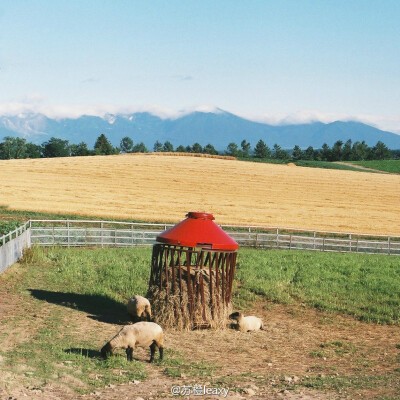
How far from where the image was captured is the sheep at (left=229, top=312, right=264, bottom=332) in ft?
58.1

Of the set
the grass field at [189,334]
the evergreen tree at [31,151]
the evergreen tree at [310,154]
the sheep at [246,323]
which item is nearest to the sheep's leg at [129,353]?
the grass field at [189,334]

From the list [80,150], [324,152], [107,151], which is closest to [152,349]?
[80,150]

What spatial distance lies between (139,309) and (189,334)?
156 cm

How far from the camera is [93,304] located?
20.2 metres

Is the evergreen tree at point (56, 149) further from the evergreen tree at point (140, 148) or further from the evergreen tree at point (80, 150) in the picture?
the evergreen tree at point (140, 148)

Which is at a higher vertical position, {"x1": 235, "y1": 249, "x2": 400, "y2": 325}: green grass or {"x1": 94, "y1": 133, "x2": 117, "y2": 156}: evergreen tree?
{"x1": 94, "y1": 133, "x2": 117, "y2": 156}: evergreen tree

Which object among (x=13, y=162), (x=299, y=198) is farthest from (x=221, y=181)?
(x=13, y=162)

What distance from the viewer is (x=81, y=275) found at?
24016 mm

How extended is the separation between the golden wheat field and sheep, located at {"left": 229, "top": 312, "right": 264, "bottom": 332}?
25.2m

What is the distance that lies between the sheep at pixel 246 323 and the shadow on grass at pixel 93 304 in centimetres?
323

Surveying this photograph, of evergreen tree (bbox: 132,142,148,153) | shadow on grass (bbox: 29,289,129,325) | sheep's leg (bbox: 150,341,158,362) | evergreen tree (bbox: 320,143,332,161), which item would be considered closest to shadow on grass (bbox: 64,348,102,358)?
sheep's leg (bbox: 150,341,158,362)

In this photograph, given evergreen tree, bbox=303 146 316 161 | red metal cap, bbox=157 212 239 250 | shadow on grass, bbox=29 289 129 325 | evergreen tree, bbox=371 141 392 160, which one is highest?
evergreen tree, bbox=371 141 392 160

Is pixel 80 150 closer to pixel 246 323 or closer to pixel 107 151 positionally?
pixel 107 151
